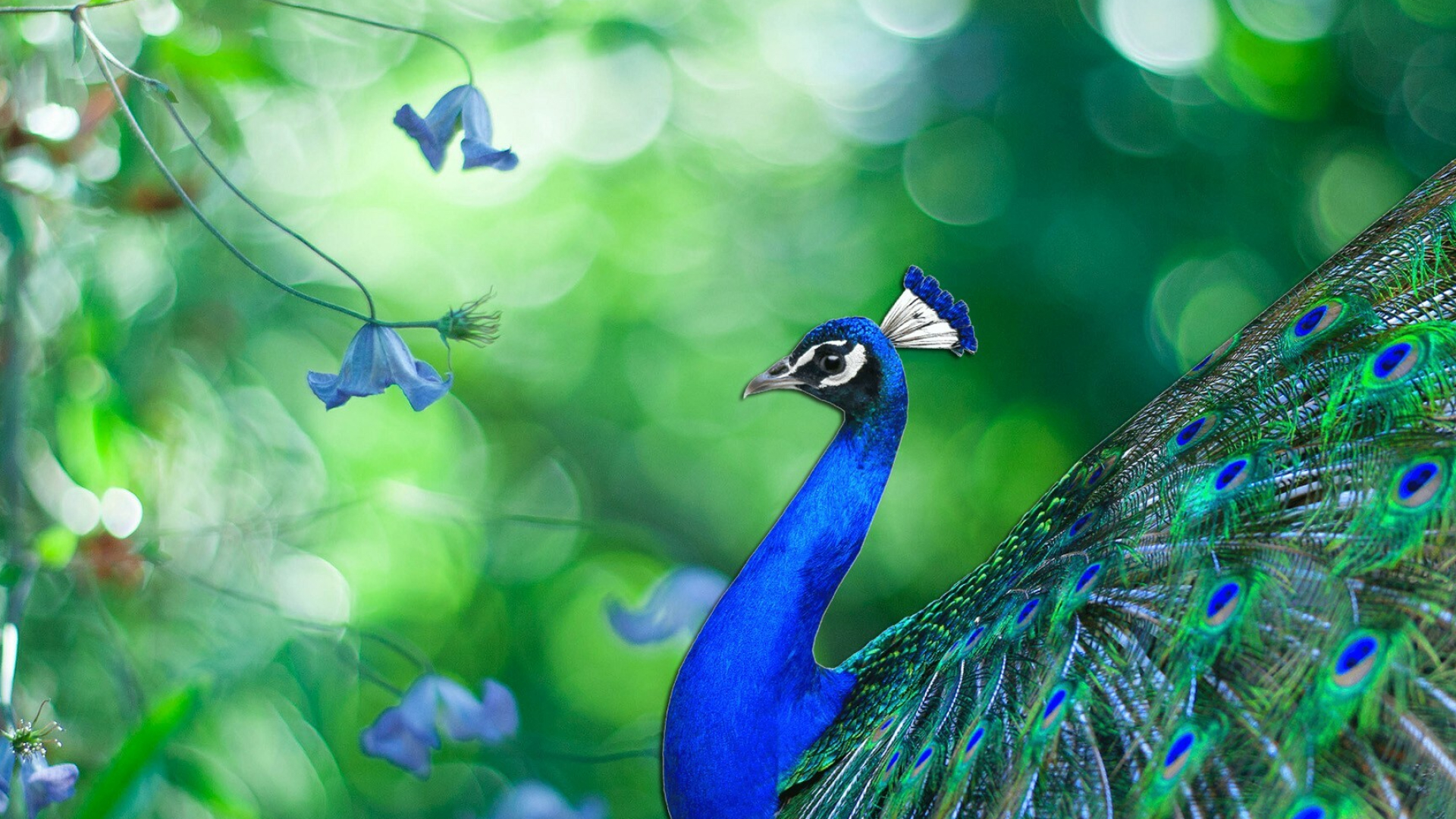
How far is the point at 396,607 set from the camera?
43.9 inches

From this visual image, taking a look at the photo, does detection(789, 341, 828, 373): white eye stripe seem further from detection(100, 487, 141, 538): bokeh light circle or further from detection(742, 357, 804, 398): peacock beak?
detection(100, 487, 141, 538): bokeh light circle

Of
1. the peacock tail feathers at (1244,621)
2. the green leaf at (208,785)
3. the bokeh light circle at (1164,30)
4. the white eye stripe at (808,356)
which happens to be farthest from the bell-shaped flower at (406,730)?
the bokeh light circle at (1164,30)

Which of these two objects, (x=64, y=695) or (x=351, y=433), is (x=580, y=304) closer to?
(x=351, y=433)

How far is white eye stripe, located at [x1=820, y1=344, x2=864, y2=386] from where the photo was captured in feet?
2.48

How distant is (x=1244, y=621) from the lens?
1.83ft

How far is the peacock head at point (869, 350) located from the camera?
757 mm

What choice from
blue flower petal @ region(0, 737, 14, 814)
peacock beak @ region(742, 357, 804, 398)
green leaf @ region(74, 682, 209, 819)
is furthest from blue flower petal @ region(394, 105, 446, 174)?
blue flower petal @ region(0, 737, 14, 814)

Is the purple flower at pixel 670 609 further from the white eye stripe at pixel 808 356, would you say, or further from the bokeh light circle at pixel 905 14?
the bokeh light circle at pixel 905 14

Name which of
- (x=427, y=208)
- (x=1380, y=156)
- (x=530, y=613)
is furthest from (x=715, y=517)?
(x=1380, y=156)

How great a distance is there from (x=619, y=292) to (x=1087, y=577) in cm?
78

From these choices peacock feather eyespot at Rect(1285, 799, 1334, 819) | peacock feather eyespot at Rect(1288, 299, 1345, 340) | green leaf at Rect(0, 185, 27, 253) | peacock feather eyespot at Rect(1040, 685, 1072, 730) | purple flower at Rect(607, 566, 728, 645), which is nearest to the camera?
peacock feather eyespot at Rect(1285, 799, 1334, 819)

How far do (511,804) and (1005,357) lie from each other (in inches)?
33.9

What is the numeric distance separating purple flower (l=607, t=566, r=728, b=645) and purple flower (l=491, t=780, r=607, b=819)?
0.18 meters

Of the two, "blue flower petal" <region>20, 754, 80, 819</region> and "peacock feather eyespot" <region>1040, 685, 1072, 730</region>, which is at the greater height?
"peacock feather eyespot" <region>1040, 685, 1072, 730</region>
